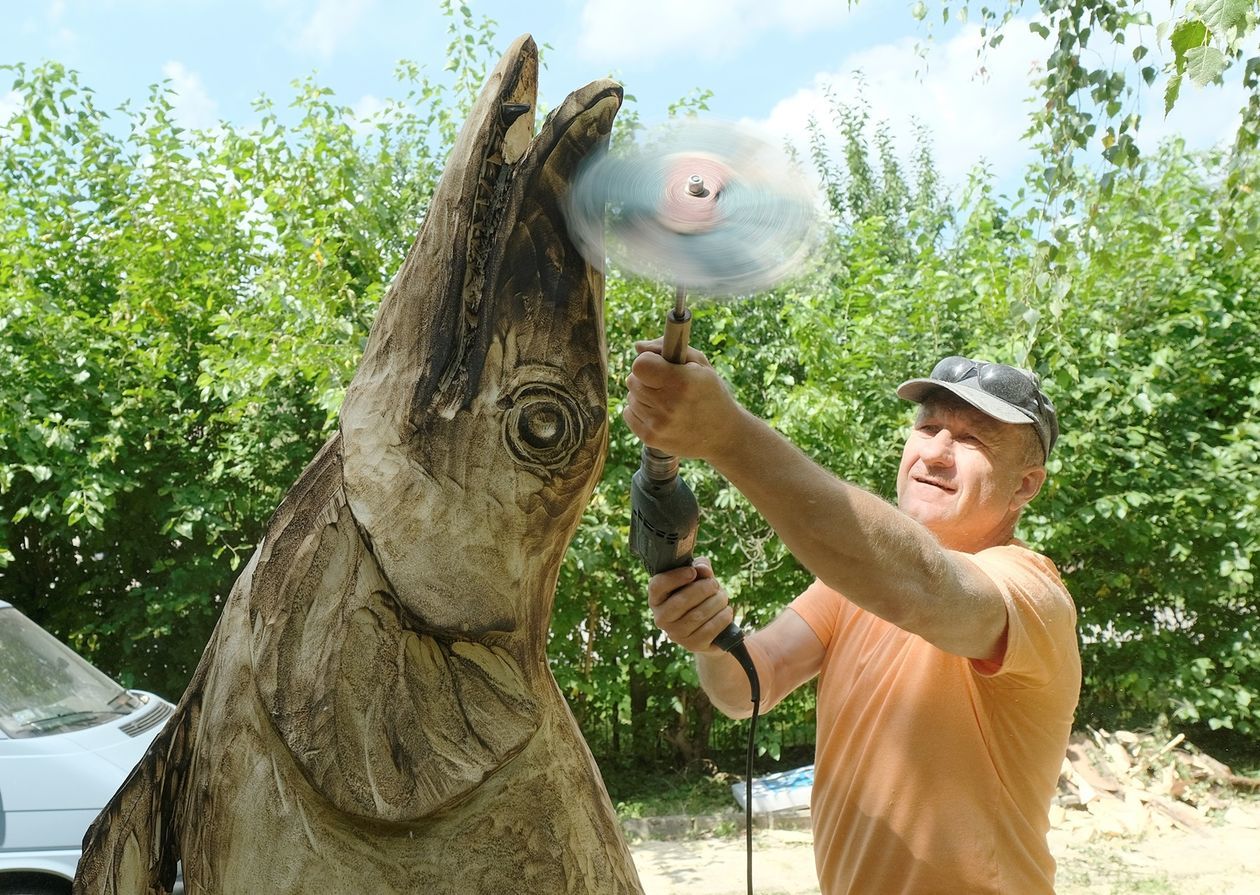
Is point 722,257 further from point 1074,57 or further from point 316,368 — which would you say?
point 316,368

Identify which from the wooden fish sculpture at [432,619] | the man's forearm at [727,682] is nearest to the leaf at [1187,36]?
the wooden fish sculpture at [432,619]

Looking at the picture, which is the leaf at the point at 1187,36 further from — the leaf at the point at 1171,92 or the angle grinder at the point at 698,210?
the angle grinder at the point at 698,210

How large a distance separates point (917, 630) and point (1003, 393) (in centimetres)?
61

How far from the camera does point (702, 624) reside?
168 cm

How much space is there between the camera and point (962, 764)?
5.80ft

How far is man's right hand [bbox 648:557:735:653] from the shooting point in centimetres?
164

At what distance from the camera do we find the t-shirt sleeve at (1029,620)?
1619 mm

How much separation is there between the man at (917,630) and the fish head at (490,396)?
17 centimetres

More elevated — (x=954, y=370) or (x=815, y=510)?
(x=954, y=370)

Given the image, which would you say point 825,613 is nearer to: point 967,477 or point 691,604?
point 967,477

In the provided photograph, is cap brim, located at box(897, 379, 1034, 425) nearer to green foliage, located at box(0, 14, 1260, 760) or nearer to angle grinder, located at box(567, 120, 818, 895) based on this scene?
angle grinder, located at box(567, 120, 818, 895)

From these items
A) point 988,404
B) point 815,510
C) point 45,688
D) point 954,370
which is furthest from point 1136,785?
point 815,510

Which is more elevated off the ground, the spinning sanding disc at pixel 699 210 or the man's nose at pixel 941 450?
the spinning sanding disc at pixel 699 210

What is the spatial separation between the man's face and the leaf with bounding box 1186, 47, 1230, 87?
0.71 meters
